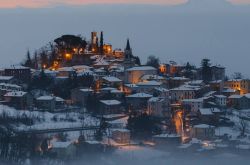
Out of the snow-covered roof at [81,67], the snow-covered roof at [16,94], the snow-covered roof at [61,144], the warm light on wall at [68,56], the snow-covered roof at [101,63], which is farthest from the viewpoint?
the warm light on wall at [68,56]

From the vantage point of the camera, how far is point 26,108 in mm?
19766

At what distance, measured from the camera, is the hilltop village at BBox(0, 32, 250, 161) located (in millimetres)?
17844

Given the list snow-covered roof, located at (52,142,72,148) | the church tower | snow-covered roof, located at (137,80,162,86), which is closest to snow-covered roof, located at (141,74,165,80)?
snow-covered roof, located at (137,80,162,86)

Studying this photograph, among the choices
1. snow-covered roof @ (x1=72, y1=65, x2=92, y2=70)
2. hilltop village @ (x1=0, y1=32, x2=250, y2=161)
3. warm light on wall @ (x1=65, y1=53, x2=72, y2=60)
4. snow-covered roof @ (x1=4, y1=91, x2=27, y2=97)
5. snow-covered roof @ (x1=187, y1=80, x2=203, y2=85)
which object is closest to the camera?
hilltop village @ (x1=0, y1=32, x2=250, y2=161)

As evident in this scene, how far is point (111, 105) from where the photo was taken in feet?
65.6

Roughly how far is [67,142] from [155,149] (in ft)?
5.32

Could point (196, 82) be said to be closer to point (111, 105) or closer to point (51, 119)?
point (111, 105)

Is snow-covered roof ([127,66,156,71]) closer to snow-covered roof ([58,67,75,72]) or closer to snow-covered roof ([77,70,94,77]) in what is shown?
snow-covered roof ([77,70,94,77])

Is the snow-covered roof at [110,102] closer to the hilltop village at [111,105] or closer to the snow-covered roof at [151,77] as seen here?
the hilltop village at [111,105]

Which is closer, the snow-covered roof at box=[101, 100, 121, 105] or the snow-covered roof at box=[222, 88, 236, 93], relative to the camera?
the snow-covered roof at box=[101, 100, 121, 105]

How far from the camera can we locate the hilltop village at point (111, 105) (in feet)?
58.5

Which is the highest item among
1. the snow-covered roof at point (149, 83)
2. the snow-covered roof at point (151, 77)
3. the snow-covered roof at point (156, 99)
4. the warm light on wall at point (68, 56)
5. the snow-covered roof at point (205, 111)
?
the warm light on wall at point (68, 56)

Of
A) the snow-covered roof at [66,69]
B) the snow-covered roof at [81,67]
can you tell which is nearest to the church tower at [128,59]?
the snow-covered roof at [81,67]

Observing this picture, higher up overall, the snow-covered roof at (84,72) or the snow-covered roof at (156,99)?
the snow-covered roof at (84,72)
